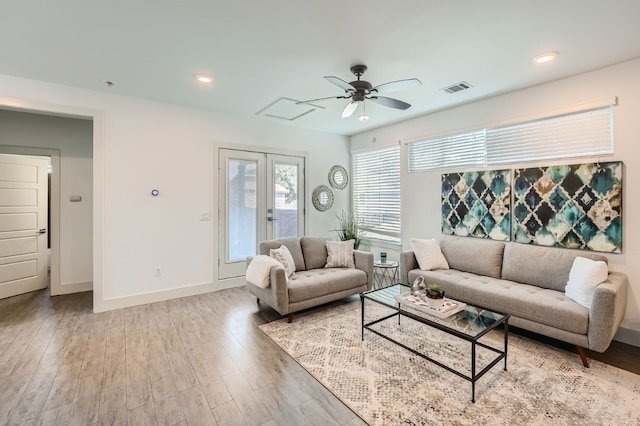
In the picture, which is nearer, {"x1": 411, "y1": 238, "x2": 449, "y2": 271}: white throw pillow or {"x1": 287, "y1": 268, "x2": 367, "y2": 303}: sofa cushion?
{"x1": 287, "y1": 268, "x2": 367, "y2": 303}: sofa cushion

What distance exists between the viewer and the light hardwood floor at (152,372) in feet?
6.37

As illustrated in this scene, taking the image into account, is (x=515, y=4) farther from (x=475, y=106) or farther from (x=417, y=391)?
(x=417, y=391)

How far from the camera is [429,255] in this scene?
3943 millimetres

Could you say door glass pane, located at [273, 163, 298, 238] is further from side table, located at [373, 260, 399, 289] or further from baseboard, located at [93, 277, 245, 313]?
side table, located at [373, 260, 399, 289]

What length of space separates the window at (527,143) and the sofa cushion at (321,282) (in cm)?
219

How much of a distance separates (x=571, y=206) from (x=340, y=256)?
278 centimetres

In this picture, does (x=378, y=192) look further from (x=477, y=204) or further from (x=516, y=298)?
(x=516, y=298)

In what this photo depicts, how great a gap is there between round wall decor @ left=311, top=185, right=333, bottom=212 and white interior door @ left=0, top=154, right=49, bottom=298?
175 inches

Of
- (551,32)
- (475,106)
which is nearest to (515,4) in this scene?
(551,32)

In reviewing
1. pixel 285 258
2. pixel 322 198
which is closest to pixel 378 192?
pixel 322 198

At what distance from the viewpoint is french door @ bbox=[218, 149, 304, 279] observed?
4.71m

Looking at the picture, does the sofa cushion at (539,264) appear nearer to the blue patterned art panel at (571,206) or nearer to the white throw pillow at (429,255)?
the blue patterned art panel at (571,206)

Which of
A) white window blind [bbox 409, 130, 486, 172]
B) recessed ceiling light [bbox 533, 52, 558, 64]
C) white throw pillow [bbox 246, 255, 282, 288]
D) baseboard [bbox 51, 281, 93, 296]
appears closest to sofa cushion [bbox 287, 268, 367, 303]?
white throw pillow [bbox 246, 255, 282, 288]

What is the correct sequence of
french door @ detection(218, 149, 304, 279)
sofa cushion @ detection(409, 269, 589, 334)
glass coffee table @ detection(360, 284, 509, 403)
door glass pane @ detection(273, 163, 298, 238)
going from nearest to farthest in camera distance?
glass coffee table @ detection(360, 284, 509, 403), sofa cushion @ detection(409, 269, 589, 334), french door @ detection(218, 149, 304, 279), door glass pane @ detection(273, 163, 298, 238)
